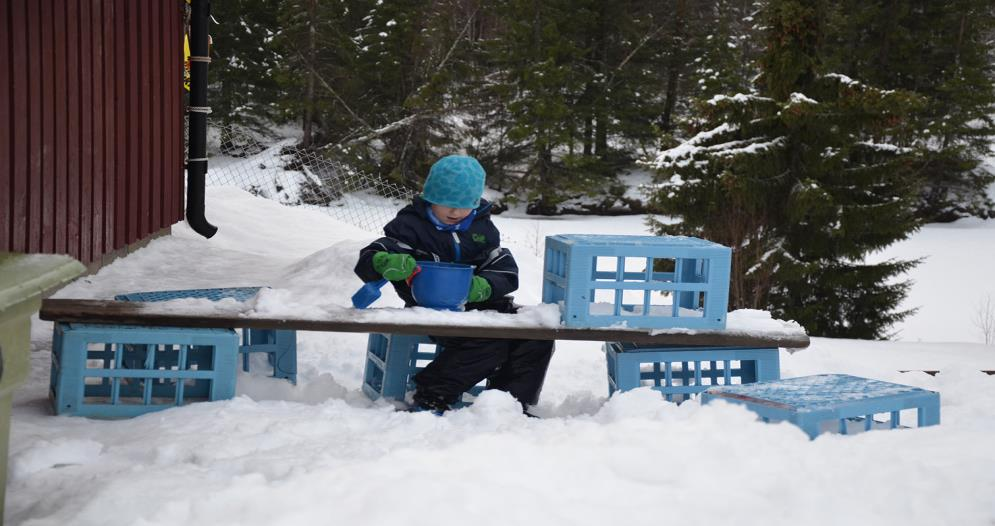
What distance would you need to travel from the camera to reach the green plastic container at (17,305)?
199cm

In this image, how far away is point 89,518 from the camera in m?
2.20

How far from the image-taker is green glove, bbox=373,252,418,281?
3.88 meters

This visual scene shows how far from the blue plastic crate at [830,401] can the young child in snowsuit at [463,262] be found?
1.13 m

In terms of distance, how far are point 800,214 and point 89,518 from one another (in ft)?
35.1

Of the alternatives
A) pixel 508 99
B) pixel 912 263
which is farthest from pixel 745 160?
pixel 508 99

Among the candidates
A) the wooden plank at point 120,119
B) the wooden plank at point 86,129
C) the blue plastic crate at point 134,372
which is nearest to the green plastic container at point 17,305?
the blue plastic crate at point 134,372

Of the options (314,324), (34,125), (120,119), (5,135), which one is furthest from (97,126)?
(314,324)

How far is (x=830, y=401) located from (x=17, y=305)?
2.39 m

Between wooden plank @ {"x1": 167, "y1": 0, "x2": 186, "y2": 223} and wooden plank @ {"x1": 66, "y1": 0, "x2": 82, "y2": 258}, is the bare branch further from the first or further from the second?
wooden plank @ {"x1": 66, "y1": 0, "x2": 82, "y2": 258}

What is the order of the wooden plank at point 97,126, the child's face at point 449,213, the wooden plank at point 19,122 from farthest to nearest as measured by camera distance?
the wooden plank at point 97,126
the wooden plank at point 19,122
the child's face at point 449,213

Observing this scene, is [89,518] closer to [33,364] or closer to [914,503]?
[914,503]

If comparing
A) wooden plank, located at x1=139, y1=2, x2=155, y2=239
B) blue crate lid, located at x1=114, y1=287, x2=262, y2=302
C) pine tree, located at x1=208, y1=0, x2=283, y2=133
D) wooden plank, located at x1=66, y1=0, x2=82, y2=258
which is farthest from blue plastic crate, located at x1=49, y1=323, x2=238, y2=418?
pine tree, located at x1=208, y1=0, x2=283, y2=133

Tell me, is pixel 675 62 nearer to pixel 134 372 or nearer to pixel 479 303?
pixel 479 303

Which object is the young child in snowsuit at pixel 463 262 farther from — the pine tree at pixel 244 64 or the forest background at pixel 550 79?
the pine tree at pixel 244 64
